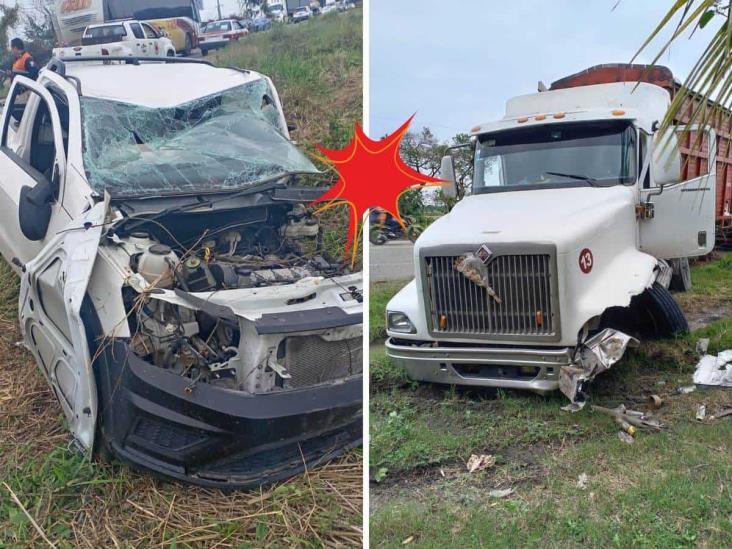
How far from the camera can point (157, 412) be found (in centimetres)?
259

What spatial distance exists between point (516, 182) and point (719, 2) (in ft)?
7.40

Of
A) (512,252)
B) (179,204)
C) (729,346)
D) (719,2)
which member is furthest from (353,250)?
(729,346)

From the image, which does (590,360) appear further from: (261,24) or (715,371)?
(261,24)

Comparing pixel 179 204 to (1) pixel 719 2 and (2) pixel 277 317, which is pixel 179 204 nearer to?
(2) pixel 277 317

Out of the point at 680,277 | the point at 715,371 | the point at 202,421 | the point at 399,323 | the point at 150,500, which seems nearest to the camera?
the point at 202,421

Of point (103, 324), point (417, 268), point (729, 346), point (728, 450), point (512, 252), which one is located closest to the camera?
point (103, 324)

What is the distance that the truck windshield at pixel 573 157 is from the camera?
14.9ft

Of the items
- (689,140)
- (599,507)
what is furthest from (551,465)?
(689,140)

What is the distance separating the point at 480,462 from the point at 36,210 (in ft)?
8.22

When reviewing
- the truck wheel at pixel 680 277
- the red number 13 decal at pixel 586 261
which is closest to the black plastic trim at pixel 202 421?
the red number 13 decal at pixel 586 261

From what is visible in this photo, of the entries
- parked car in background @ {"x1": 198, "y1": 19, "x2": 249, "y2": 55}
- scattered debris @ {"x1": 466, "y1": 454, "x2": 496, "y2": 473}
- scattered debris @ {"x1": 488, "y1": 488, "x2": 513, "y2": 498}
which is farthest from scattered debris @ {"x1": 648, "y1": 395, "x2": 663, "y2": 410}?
parked car in background @ {"x1": 198, "y1": 19, "x2": 249, "y2": 55}

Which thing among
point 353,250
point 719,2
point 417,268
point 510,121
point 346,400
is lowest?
point 346,400

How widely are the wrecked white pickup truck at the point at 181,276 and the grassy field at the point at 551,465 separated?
52cm

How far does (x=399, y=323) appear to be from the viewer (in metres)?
4.12
